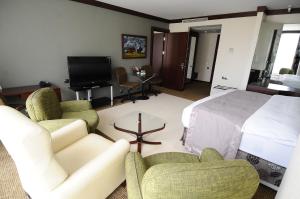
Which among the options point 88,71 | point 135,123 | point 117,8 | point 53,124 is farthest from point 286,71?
point 53,124

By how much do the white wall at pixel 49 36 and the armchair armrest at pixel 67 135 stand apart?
2088 mm

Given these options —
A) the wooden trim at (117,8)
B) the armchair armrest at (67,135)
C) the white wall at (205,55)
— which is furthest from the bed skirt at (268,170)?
the white wall at (205,55)

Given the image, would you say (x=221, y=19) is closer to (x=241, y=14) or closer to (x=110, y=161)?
(x=241, y=14)

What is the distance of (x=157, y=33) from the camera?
19.2 ft

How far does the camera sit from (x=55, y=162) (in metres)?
1.02

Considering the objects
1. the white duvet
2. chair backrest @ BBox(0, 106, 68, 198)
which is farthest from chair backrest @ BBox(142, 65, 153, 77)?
chair backrest @ BBox(0, 106, 68, 198)

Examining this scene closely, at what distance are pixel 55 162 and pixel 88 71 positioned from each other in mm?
2953

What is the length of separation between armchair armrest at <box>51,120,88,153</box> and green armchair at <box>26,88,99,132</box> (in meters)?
0.21

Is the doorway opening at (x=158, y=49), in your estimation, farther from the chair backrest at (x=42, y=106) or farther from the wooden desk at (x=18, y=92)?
the chair backrest at (x=42, y=106)

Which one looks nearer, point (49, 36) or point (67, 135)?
point (67, 135)

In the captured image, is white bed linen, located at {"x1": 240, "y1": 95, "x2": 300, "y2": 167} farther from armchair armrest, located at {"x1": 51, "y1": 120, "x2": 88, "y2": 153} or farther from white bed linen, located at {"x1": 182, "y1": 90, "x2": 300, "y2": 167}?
armchair armrest, located at {"x1": 51, "y1": 120, "x2": 88, "y2": 153}

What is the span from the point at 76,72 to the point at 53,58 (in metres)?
0.50

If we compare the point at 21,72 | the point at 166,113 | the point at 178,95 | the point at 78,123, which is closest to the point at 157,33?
the point at 178,95

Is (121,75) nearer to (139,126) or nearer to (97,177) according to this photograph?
(139,126)
